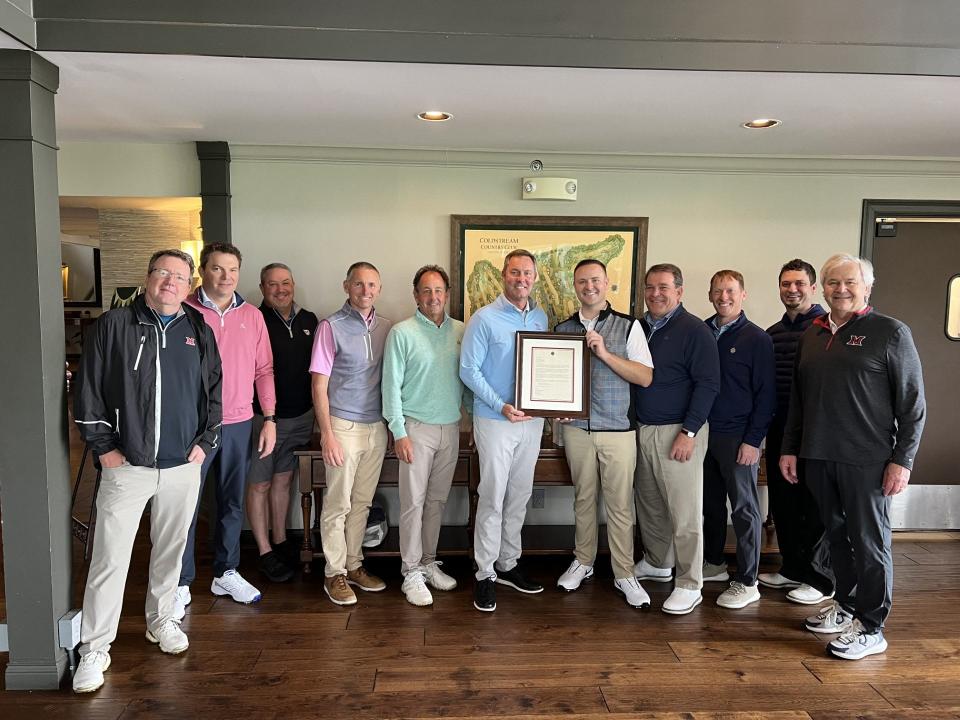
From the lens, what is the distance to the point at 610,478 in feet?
10.9

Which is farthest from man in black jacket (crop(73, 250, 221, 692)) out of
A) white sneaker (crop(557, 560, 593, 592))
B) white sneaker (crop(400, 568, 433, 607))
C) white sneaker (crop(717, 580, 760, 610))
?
white sneaker (crop(717, 580, 760, 610))

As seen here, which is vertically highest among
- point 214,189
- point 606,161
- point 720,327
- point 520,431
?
point 606,161

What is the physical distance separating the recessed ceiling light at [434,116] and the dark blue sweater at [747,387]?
173cm

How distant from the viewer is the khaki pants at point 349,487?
10.9ft

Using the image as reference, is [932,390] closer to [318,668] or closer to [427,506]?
[427,506]

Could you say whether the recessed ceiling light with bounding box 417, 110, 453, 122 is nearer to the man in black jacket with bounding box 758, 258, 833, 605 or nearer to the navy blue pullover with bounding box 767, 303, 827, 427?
the man in black jacket with bounding box 758, 258, 833, 605

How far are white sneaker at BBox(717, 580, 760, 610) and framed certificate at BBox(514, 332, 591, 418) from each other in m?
1.25

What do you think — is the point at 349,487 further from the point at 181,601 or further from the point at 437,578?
the point at 181,601

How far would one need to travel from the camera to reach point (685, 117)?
3.31 meters

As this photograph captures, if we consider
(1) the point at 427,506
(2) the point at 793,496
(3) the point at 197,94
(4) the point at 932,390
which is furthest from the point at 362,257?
(4) the point at 932,390

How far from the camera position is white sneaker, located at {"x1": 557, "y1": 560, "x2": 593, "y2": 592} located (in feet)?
11.5

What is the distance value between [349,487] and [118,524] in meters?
1.09

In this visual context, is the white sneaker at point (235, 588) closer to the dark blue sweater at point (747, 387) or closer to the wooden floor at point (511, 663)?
the wooden floor at point (511, 663)

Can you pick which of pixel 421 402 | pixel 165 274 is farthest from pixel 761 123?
pixel 165 274
